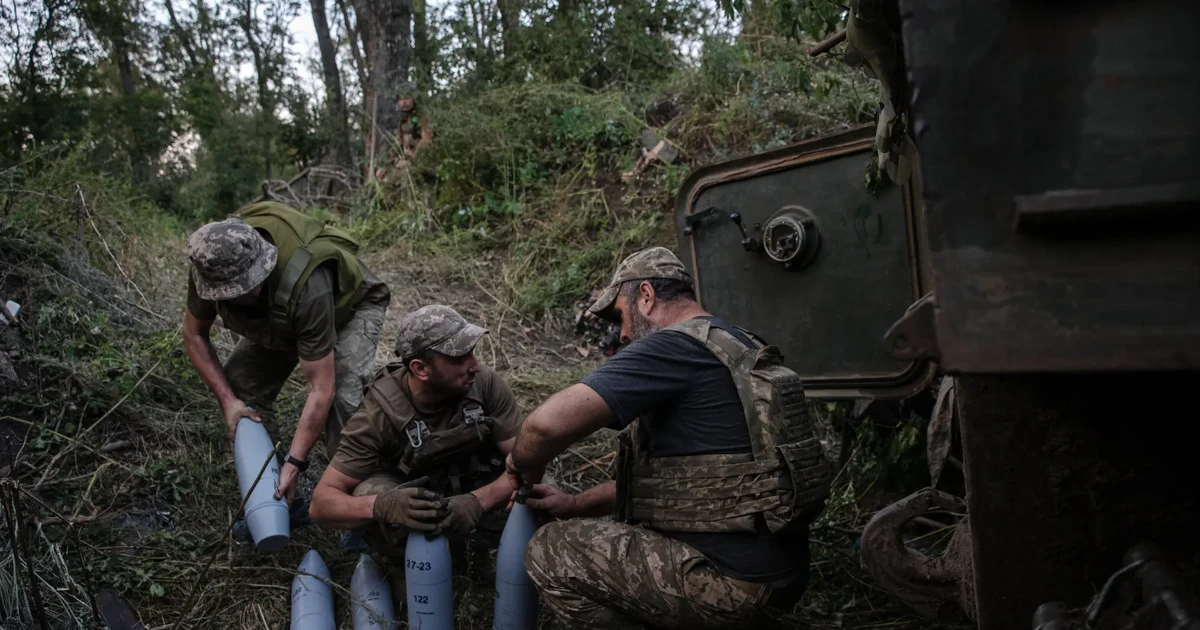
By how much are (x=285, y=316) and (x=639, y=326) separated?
180 cm

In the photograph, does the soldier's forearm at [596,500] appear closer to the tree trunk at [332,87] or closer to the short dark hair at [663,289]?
the short dark hair at [663,289]

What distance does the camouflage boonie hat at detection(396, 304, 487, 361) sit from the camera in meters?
3.61

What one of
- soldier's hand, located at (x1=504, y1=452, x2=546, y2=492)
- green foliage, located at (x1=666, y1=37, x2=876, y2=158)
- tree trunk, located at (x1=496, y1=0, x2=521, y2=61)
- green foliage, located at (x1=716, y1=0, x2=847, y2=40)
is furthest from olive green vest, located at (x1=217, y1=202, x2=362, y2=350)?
tree trunk, located at (x1=496, y1=0, x2=521, y2=61)

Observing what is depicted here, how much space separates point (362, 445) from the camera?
3.73 metres

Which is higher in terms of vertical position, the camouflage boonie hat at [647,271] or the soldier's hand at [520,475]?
the camouflage boonie hat at [647,271]

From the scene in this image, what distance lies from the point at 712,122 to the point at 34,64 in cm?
725

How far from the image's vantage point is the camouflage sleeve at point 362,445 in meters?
3.71

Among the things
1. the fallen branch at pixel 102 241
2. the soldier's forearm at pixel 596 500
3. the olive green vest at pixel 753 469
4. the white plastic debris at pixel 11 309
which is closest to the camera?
the olive green vest at pixel 753 469

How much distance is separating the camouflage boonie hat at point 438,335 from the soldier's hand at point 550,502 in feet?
2.11

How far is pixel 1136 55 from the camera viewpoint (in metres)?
1.26

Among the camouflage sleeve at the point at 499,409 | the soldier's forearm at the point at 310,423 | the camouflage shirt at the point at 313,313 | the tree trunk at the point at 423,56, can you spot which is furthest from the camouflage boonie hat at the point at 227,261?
the tree trunk at the point at 423,56

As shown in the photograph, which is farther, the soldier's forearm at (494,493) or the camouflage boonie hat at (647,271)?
the soldier's forearm at (494,493)

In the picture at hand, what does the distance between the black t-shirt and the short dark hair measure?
243 mm

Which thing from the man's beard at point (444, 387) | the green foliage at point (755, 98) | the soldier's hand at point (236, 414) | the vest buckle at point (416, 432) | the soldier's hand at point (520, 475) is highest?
the green foliage at point (755, 98)
